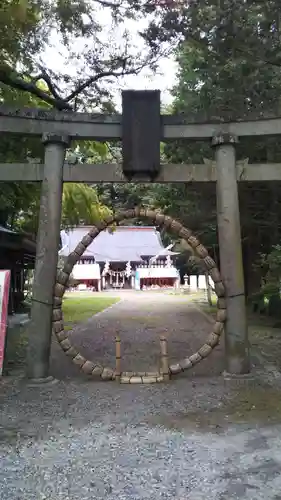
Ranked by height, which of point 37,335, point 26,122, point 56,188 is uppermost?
point 26,122

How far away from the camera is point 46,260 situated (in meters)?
6.19

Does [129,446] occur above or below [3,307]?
below

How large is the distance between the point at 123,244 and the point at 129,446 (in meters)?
36.6

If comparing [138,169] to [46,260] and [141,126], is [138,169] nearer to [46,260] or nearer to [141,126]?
[141,126]

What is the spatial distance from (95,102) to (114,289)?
2931 cm

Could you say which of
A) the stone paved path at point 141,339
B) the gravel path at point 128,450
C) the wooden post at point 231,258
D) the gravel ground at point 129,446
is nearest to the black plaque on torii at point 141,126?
the wooden post at point 231,258

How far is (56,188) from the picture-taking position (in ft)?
20.8

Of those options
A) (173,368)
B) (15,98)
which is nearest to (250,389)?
(173,368)

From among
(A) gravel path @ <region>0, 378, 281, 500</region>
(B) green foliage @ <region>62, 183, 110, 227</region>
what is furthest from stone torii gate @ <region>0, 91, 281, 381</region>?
(B) green foliage @ <region>62, 183, 110, 227</region>

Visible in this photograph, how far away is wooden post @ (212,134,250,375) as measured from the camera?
6160 mm

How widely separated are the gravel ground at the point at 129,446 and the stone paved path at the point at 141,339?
136 centimetres

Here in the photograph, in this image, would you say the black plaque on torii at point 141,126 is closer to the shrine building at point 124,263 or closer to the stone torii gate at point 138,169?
the stone torii gate at point 138,169

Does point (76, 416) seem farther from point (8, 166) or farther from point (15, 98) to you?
point (15, 98)

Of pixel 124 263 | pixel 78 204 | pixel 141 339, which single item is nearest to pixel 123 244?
pixel 124 263
